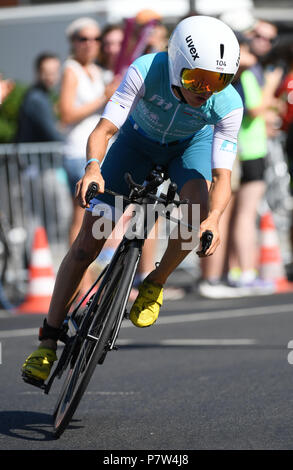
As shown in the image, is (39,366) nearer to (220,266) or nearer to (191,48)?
(191,48)

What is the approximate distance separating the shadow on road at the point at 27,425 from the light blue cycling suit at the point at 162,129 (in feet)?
3.91

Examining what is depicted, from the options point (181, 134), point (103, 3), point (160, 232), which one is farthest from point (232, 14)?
point (103, 3)

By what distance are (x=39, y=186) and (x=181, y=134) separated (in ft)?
21.6

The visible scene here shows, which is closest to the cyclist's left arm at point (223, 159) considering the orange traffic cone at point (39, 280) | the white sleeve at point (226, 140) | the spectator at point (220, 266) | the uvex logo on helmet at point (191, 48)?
the white sleeve at point (226, 140)

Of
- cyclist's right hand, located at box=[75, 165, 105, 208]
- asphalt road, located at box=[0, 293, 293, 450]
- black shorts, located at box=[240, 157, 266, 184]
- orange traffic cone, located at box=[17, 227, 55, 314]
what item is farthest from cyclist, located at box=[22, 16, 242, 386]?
orange traffic cone, located at box=[17, 227, 55, 314]

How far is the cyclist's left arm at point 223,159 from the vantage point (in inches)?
214

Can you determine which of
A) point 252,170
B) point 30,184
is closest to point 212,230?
point 252,170

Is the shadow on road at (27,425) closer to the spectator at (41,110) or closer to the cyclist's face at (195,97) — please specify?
the cyclist's face at (195,97)

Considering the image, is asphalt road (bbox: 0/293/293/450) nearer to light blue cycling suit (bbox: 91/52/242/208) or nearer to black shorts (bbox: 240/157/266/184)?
light blue cycling suit (bbox: 91/52/242/208)

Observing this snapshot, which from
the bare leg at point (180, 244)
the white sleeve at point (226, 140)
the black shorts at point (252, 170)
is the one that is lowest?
the black shorts at point (252, 170)

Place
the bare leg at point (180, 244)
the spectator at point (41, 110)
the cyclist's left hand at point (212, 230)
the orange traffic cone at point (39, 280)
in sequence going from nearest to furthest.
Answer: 1. the cyclist's left hand at point (212, 230)
2. the bare leg at point (180, 244)
3. the orange traffic cone at point (39, 280)
4. the spectator at point (41, 110)

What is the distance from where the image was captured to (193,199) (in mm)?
5684

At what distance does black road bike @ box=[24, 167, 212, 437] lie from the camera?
516cm

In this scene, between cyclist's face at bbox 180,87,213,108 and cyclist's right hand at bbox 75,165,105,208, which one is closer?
cyclist's right hand at bbox 75,165,105,208
